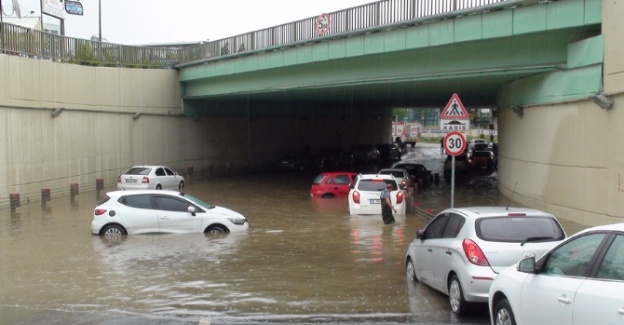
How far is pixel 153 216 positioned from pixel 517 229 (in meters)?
11.1

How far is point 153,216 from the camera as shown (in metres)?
17.9

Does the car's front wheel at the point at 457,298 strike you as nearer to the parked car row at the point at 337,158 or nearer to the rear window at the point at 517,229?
the rear window at the point at 517,229

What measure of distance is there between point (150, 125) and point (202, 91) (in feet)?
11.4

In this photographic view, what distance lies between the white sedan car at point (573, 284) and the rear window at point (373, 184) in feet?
53.1

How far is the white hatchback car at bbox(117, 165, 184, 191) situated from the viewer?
31609 mm

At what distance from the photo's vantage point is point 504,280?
23.5 feet

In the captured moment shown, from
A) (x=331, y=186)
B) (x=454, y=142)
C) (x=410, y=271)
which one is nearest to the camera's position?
(x=410, y=271)

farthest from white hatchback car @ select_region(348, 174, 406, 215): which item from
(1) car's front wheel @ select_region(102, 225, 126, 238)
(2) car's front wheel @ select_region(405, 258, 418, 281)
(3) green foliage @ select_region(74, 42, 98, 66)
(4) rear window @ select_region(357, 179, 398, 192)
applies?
(3) green foliage @ select_region(74, 42, 98, 66)

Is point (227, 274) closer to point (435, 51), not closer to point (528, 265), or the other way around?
point (528, 265)

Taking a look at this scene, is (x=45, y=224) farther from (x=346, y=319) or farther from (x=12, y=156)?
(x=346, y=319)

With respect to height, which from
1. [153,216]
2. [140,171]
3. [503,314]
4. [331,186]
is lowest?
[331,186]

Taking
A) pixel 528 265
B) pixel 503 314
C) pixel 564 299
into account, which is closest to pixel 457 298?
pixel 503 314

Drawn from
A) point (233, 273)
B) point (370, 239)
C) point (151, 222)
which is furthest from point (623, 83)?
point (151, 222)

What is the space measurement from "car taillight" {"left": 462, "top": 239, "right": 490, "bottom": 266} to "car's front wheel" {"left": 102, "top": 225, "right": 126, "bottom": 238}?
11222mm
